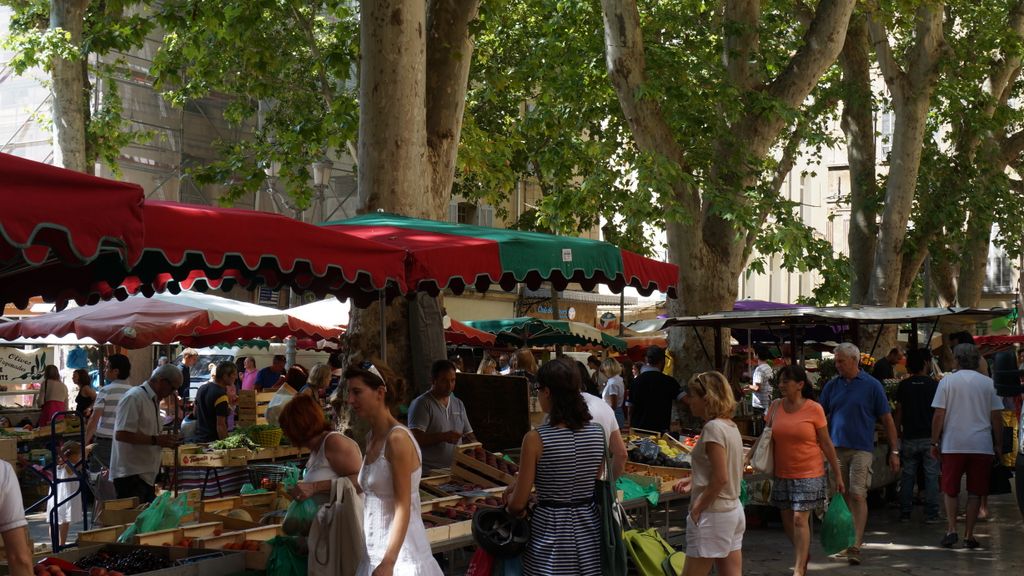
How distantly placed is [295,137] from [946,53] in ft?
42.2

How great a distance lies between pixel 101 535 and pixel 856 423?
6256 millimetres

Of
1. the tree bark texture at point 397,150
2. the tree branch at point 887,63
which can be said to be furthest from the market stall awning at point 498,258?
the tree branch at point 887,63

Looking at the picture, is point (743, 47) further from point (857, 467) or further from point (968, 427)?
point (857, 467)

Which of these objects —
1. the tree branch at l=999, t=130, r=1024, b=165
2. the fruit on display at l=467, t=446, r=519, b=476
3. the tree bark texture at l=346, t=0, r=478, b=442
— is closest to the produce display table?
the tree bark texture at l=346, t=0, r=478, b=442

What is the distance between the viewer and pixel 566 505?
17.8ft

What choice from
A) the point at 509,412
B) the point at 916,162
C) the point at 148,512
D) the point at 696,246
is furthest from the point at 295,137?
the point at 916,162

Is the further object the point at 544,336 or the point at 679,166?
the point at 544,336

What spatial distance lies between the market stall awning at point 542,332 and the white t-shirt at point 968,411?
33.8 feet

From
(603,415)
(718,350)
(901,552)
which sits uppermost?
(603,415)

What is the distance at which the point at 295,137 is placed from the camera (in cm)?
1695

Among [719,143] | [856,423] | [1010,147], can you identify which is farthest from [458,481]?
[1010,147]

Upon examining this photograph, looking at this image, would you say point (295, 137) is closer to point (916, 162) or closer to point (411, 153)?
point (411, 153)

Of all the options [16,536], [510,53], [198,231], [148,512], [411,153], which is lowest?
[148,512]

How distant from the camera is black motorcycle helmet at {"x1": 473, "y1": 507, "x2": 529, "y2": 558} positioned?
5.48 metres
